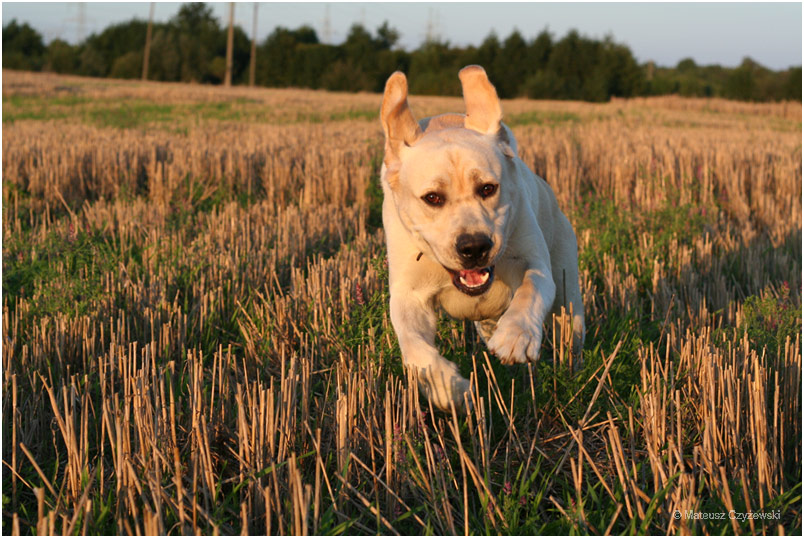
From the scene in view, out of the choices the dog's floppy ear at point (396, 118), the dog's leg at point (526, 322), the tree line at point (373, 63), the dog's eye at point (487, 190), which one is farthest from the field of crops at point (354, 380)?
the tree line at point (373, 63)

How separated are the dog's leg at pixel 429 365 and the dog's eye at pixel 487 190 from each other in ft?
1.99

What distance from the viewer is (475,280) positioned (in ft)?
10.5

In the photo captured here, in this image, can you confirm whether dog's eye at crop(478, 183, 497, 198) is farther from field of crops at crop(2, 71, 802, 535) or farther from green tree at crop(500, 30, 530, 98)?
green tree at crop(500, 30, 530, 98)

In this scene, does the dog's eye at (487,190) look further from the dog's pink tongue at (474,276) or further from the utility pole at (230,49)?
the utility pole at (230,49)

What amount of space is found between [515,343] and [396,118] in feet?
4.36

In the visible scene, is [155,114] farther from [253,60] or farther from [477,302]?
[253,60]

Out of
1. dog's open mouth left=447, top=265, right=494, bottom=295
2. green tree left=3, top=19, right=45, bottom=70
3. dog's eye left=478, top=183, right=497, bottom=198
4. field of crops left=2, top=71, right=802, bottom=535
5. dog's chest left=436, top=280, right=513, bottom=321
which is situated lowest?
field of crops left=2, top=71, right=802, bottom=535

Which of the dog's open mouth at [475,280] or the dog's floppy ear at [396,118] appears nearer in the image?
the dog's open mouth at [475,280]

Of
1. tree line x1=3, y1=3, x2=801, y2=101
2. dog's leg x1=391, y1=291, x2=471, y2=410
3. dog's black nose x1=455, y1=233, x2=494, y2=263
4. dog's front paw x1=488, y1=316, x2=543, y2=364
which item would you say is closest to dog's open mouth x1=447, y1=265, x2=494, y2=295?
dog's black nose x1=455, y1=233, x2=494, y2=263

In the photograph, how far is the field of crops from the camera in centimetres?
239

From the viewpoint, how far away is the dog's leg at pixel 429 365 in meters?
2.82

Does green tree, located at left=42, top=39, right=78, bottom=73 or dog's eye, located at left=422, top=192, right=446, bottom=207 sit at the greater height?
green tree, located at left=42, top=39, right=78, bottom=73

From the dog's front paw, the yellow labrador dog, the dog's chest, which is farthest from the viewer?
the dog's chest

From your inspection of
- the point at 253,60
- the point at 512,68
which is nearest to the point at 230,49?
the point at 253,60
